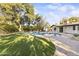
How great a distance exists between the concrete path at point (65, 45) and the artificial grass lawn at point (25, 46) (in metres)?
0.06

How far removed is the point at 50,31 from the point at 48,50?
249 mm

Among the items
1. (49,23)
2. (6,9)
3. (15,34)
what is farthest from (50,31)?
(6,9)

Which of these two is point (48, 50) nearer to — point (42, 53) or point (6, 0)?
point (42, 53)

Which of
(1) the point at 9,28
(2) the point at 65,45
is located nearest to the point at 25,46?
(1) the point at 9,28

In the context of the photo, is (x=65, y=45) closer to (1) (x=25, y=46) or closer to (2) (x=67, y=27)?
(2) (x=67, y=27)

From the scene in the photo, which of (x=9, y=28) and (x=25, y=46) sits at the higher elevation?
(x=9, y=28)

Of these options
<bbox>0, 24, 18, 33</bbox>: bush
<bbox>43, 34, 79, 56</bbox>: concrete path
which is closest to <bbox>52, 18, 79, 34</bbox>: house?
<bbox>43, 34, 79, 56</bbox>: concrete path

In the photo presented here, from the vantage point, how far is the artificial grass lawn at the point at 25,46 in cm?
229

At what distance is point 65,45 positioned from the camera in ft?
7.61

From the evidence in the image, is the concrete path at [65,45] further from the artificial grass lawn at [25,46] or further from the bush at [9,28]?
the bush at [9,28]

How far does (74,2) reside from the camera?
231 cm

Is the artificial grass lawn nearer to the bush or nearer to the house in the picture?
the bush

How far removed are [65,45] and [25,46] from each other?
50 centimetres

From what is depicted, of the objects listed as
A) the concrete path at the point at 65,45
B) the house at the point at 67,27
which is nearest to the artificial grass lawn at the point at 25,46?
the concrete path at the point at 65,45
